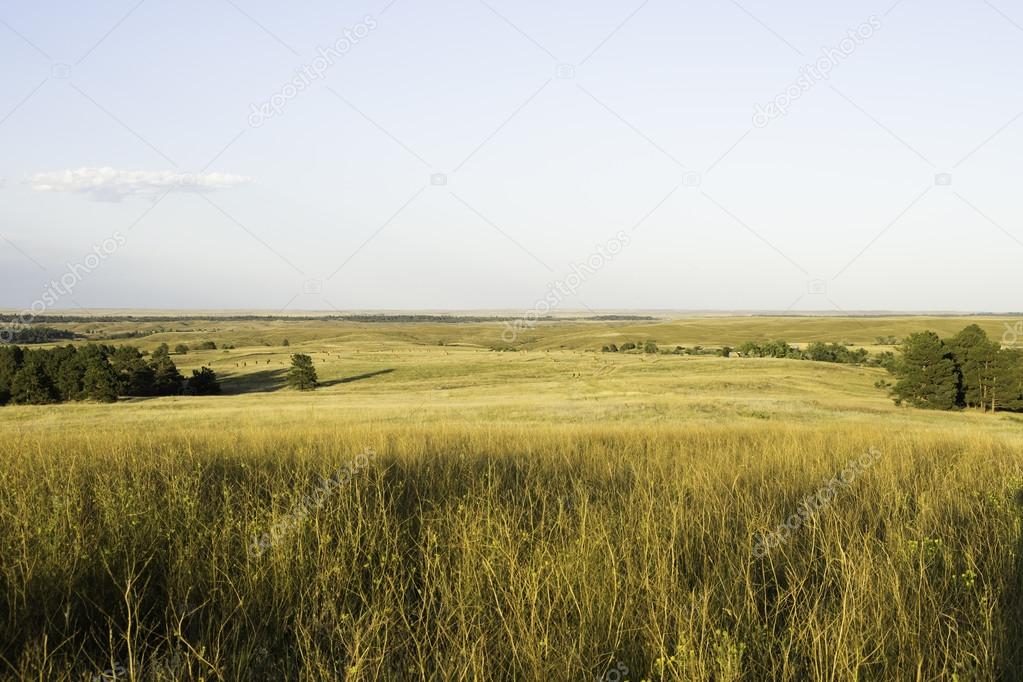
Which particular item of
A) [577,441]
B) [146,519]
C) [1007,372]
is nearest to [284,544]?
[146,519]

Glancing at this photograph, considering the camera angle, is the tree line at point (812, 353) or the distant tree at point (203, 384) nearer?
the distant tree at point (203, 384)

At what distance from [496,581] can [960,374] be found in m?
46.2

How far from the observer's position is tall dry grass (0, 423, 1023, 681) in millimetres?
2764

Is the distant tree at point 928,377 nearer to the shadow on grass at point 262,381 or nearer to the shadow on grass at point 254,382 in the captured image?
the shadow on grass at point 262,381

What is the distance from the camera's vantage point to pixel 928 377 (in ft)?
128

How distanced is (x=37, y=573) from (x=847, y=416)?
2767cm

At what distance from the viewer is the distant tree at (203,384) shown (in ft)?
156

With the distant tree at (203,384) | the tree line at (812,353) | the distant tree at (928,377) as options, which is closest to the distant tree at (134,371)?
the distant tree at (203,384)

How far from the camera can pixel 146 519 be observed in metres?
4.43

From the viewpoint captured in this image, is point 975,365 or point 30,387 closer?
point 975,365

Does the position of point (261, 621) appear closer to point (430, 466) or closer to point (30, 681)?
point (30, 681)

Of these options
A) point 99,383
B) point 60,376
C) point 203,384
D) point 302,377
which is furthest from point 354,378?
point 60,376

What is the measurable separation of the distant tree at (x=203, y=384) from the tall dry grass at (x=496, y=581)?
149 ft

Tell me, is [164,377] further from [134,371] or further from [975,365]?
[975,365]
